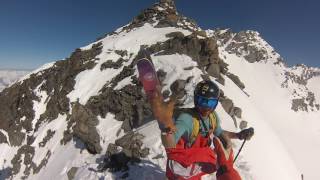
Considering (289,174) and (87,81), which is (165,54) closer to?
(87,81)

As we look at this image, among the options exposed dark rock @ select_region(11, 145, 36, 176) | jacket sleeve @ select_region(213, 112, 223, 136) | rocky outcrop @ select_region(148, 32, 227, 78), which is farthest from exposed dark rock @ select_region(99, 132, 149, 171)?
rocky outcrop @ select_region(148, 32, 227, 78)

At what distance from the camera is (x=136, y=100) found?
996 inches

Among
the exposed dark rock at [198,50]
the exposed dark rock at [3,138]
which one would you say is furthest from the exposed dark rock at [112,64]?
the exposed dark rock at [3,138]

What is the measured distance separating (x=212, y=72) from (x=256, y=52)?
83.3 metres

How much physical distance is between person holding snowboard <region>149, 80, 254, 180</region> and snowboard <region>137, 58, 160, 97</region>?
0.15 meters

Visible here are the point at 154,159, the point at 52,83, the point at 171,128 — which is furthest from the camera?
the point at 52,83

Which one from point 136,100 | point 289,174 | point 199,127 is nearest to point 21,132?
point 136,100

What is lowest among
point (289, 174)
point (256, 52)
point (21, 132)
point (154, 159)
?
point (289, 174)

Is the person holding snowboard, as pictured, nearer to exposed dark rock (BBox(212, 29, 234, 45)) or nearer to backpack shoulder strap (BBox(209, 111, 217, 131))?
backpack shoulder strap (BBox(209, 111, 217, 131))

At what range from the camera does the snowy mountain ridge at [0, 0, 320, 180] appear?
61.6 feet

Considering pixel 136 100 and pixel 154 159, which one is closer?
pixel 154 159

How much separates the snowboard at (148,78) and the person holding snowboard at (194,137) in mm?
151

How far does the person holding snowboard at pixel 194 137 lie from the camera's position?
751 cm

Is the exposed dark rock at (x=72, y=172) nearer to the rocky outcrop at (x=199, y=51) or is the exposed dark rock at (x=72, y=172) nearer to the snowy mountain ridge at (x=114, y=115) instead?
the snowy mountain ridge at (x=114, y=115)
